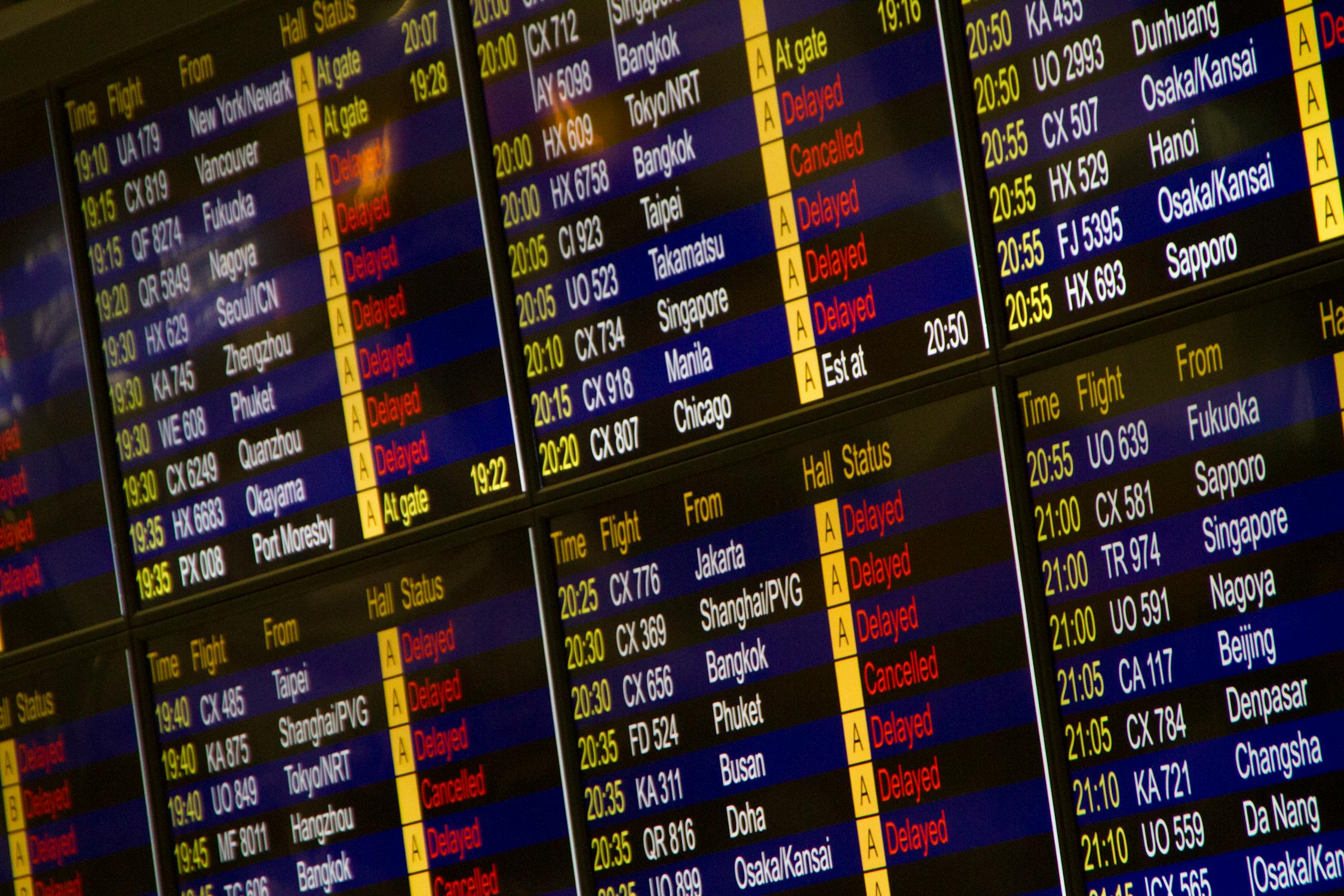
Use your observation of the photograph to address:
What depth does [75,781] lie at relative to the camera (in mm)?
3785

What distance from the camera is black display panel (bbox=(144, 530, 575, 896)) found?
3340 millimetres

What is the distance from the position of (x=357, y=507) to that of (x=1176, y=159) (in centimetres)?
182

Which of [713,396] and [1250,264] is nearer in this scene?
[1250,264]

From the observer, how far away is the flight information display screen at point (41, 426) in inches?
149

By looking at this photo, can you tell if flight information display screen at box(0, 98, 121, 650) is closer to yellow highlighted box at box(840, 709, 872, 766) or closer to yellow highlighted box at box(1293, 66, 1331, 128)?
yellow highlighted box at box(840, 709, 872, 766)

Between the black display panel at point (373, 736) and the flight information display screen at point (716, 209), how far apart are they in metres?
0.40

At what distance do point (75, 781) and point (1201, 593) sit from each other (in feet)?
8.43

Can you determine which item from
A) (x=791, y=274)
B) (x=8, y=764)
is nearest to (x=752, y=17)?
(x=791, y=274)

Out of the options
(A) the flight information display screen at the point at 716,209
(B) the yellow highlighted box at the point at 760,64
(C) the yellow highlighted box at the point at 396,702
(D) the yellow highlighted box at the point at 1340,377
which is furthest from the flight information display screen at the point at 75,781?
(D) the yellow highlighted box at the point at 1340,377

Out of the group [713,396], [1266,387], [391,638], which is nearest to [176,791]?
[391,638]

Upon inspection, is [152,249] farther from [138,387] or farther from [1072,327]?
[1072,327]

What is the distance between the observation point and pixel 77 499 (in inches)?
149

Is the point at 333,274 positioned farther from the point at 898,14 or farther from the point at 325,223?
the point at 898,14

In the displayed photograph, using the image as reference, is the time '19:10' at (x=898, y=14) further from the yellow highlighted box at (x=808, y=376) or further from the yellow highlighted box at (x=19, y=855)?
the yellow highlighted box at (x=19, y=855)
